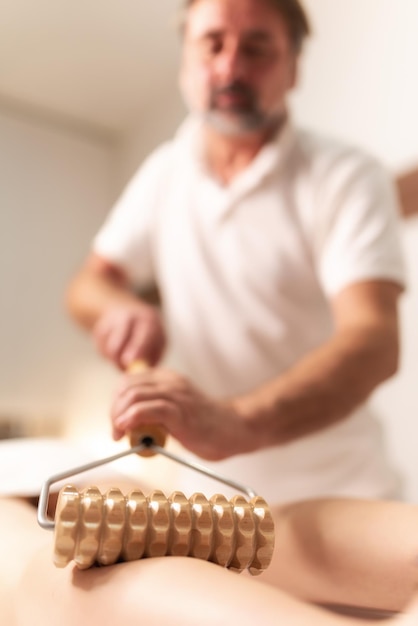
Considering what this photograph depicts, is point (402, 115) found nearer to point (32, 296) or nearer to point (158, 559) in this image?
point (158, 559)

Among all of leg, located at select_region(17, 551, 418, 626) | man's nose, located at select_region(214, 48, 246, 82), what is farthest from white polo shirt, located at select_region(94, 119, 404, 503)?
leg, located at select_region(17, 551, 418, 626)

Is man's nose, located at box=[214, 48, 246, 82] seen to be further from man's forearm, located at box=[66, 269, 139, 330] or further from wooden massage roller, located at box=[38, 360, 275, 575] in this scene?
wooden massage roller, located at box=[38, 360, 275, 575]

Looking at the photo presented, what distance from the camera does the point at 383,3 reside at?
154 centimetres

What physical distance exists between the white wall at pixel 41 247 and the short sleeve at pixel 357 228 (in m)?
1.73

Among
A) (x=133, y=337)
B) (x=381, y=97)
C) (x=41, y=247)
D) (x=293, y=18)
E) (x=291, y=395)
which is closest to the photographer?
(x=291, y=395)

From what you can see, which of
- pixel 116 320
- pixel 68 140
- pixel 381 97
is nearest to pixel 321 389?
pixel 116 320

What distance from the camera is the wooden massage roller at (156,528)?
38 cm

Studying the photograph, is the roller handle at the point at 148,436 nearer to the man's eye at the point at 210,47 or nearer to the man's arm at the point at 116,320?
the man's arm at the point at 116,320

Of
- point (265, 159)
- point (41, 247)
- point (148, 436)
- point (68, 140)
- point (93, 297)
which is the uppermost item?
point (265, 159)

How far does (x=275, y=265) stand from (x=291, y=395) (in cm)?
35

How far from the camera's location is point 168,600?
1.17ft

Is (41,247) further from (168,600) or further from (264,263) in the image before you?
(168,600)

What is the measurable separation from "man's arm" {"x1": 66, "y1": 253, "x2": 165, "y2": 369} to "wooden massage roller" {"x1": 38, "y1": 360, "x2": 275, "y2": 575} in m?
0.46

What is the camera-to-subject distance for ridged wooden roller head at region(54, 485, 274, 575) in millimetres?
378
